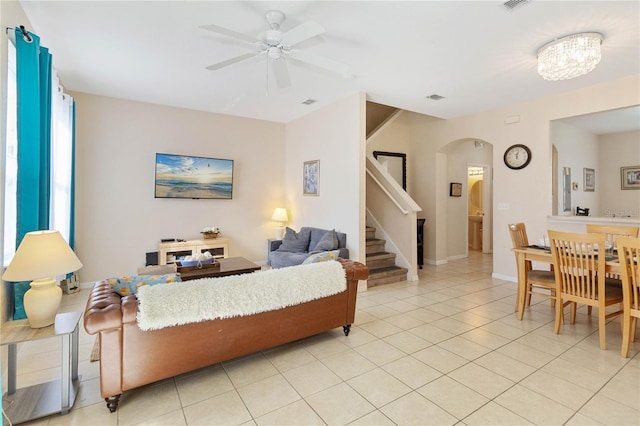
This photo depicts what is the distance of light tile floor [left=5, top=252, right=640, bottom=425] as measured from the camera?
1966 millimetres

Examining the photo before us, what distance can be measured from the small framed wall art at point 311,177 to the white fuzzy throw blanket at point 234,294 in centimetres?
282

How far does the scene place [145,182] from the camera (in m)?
5.24

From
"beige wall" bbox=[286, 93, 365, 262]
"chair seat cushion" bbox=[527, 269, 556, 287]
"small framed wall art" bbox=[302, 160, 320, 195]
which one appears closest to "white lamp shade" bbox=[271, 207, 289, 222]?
"beige wall" bbox=[286, 93, 365, 262]

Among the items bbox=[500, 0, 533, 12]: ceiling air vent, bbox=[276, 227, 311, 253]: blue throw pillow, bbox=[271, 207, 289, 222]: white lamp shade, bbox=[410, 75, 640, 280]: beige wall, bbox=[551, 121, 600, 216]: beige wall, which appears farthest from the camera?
bbox=[551, 121, 600, 216]: beige wall

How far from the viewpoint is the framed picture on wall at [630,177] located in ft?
22.5

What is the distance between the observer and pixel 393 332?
3205 mm

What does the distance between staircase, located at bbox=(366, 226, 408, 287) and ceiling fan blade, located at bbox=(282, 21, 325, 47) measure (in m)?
3.52

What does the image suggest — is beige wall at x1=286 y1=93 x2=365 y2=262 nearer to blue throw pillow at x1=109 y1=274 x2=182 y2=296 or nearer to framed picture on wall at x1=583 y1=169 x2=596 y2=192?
blue throw pillow at x1=109 y1=274 x2=182 y2=296

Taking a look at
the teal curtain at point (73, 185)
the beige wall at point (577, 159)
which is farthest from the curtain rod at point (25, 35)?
the beige wall at point (577, 159)

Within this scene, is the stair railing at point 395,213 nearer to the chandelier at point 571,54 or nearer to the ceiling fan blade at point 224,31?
the chandelier at point 571,54

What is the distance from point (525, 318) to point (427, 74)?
313cm

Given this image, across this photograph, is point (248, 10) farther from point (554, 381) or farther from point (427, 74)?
point (554, 381)

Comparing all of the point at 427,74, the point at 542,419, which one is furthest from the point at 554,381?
the point at 427,74

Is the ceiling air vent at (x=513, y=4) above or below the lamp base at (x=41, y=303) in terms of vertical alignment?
above
